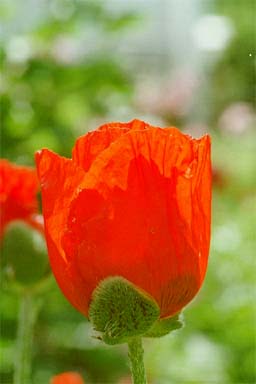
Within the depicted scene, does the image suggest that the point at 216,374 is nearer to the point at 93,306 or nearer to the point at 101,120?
the point at 101,120

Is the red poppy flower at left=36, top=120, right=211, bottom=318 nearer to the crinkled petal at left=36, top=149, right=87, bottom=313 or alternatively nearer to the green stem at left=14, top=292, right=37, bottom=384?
the crinkled petal at left=36, top=149, right=87, bottom=313

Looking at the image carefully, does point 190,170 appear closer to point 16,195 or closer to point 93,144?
point 93,144

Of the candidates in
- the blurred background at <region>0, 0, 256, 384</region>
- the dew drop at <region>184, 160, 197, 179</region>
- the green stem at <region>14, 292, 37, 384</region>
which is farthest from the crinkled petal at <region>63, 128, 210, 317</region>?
the blurred background at <region>0, 0, 256, 384</region>

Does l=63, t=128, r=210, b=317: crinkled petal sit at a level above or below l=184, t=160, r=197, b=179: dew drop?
below

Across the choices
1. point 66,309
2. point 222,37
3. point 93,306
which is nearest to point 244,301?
point 66,309

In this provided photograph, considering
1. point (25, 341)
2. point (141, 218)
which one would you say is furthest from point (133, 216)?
point (25, 341)

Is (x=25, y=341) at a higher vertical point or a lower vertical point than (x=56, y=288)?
lower

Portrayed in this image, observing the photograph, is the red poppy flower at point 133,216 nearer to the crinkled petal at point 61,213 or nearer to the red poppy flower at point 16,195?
the crinkled petal at point 61,213
